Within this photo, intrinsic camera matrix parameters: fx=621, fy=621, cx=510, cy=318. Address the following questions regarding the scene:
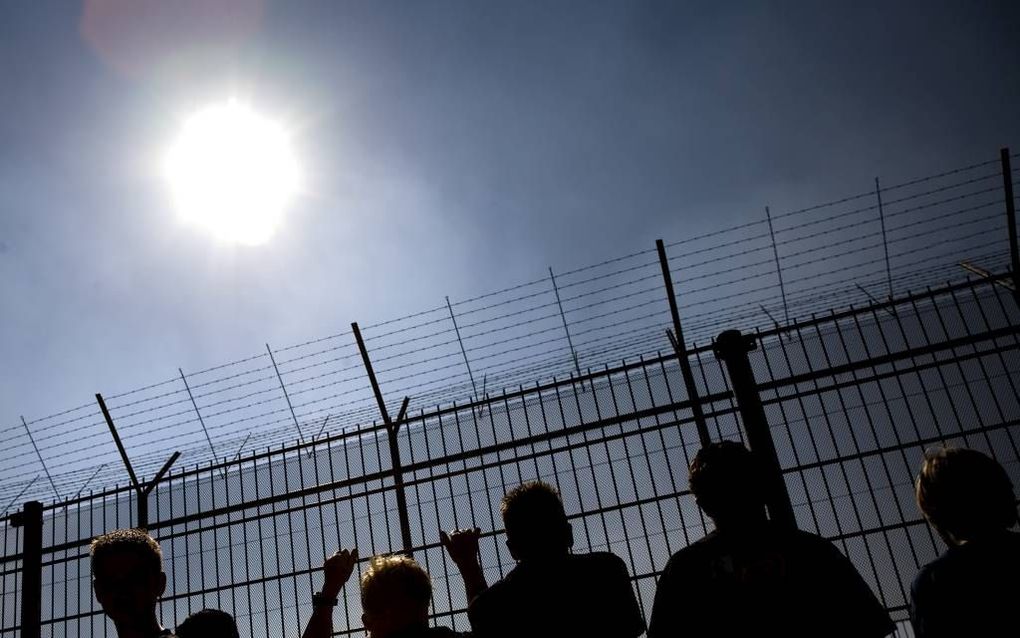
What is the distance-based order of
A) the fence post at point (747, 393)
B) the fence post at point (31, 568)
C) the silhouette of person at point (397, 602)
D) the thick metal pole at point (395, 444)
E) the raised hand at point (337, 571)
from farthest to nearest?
1. the fence post at point (31, 568)
2. the thick metal pole at point (395, 444)
3. the fence post at point (747, 393)
4. the raised hand at point (337, 571)
5. the silhouette of person at point (397, 602)

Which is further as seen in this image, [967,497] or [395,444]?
[395,444]

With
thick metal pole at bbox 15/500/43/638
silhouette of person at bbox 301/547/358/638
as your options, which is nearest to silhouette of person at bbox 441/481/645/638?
silhouette of person at bbox 301/547/358/638

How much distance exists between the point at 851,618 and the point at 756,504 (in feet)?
1.53

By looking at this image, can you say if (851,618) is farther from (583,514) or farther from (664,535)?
(583,514)

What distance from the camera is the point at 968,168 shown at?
552 centimetres

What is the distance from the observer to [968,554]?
1976 millimetres

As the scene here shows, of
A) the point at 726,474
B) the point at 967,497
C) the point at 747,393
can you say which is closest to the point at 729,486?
the point at 726,474

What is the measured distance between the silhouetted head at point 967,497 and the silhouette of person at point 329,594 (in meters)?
2.69

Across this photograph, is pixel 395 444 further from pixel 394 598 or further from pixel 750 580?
pixel 750 580

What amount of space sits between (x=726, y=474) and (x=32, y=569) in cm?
694

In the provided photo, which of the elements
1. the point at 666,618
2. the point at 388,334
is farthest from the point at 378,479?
the point at 666,618

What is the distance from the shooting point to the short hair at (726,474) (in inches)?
90.4

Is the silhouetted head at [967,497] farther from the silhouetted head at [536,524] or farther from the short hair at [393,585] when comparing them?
the short hair at [393,585]

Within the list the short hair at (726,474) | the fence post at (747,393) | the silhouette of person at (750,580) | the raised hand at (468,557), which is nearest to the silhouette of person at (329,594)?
the raised hand at (468,557)
